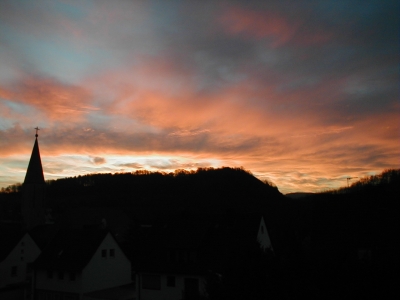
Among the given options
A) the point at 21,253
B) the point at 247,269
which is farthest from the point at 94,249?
the point at 247,269

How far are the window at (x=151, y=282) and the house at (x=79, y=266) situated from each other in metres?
5.56

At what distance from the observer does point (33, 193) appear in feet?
262

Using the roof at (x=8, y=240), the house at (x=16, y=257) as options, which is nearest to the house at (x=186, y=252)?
the house at (x=16, y=257)

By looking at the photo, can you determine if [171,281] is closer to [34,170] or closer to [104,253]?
[104,253]

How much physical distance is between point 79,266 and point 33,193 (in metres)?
55.9

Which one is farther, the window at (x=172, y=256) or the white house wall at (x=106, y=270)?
the white house wall at (x=106, y=270)

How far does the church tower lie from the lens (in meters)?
79.5

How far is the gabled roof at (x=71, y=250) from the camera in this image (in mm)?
30969

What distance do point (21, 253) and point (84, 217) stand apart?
43.9 metres

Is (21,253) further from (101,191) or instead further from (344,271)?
(101,191)

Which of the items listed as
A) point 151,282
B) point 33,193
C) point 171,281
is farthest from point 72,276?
point 33,193

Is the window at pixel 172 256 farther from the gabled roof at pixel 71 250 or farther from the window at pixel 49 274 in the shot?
the window at pixel 49 274

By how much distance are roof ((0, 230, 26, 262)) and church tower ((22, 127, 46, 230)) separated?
131 feet

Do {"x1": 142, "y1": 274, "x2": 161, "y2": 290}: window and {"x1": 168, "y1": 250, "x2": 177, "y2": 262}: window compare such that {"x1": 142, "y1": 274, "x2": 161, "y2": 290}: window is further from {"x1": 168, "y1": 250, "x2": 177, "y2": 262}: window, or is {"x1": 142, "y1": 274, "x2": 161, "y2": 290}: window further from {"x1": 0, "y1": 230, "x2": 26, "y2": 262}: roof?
{"x1": 0, "y1": 230, "x2": 26, "y2": 262}: roof
